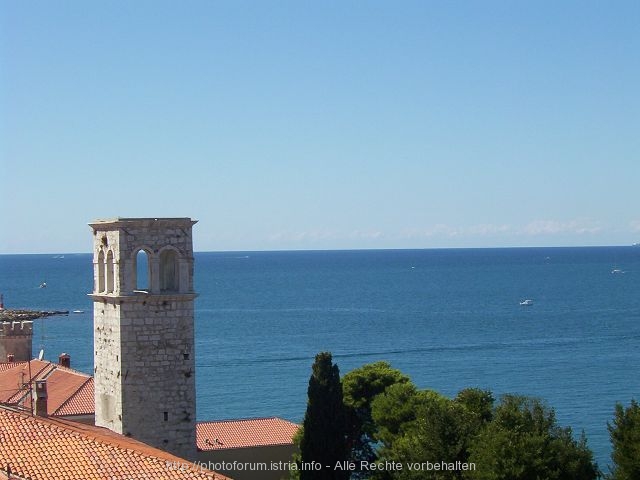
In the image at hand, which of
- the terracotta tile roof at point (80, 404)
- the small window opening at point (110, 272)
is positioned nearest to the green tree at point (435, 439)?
the terracotta tile roof at point (80, 404)

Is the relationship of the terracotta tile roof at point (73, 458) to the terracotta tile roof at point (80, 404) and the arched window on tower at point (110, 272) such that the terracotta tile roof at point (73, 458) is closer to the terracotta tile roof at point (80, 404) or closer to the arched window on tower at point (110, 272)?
the arched window on tower at point (110, 272)

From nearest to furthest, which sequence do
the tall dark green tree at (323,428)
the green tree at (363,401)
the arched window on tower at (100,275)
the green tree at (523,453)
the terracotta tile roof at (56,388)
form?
1. the arched window on tower at (100,275)
2. the green tree at (523,453)
3. the tall dark green tree at (323,428)
4. the terracotta tile roof at (56,388)
5. the green tree at (363,401)

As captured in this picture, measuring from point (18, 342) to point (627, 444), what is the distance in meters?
26.4

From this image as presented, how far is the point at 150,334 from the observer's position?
21.2 meters

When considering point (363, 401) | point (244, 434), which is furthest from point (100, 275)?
point (363, 401)

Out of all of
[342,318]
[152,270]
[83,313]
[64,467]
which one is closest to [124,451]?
[64,467]

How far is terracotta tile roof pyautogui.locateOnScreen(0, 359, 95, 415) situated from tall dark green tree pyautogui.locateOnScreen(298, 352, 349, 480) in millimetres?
6138

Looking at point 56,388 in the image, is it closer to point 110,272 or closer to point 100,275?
point 100,275

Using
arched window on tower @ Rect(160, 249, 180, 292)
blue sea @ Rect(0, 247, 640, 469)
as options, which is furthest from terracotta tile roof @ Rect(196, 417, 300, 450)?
blue sea @ Rect(0, 247, 640, 469)

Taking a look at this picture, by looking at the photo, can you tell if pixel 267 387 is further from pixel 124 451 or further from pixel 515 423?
pixel 124 451

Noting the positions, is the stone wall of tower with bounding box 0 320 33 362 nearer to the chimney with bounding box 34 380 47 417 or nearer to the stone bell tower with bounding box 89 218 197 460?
the chimney with bounding box 34 380 47 417

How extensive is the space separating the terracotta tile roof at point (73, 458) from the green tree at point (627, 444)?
11.7 meters

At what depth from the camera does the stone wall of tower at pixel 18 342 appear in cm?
4131

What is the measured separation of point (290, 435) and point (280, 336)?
59.4 meters
